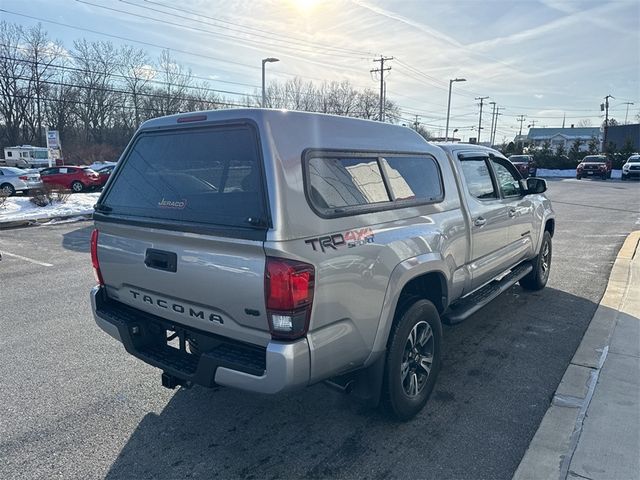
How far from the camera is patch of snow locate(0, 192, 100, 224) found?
12.8 metres

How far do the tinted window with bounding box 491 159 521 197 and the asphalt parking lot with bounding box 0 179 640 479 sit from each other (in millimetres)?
1441

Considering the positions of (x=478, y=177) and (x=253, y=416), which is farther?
(x=478, y=177)

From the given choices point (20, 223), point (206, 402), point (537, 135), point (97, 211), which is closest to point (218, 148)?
point (97, 211)

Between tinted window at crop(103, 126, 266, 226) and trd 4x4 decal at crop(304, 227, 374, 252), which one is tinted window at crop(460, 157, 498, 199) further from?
tinted window at crop(103, 126, 266, 226)

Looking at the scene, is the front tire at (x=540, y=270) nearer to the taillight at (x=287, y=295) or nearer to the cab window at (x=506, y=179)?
the cab window at (x=506, y=179)

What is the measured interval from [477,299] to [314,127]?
2.53m

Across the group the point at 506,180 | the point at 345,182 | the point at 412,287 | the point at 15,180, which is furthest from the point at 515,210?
the point at 15,180

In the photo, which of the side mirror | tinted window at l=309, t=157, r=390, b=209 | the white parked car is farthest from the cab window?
the white parked car

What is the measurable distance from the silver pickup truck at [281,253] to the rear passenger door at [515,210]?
4.81 ft

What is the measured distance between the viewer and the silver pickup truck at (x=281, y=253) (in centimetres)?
230

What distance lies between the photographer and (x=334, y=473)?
8.46 ft

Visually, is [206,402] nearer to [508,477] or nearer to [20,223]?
[508,477]

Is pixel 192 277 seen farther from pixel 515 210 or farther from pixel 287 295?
pixel 515 210

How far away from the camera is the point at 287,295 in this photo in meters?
2.22
